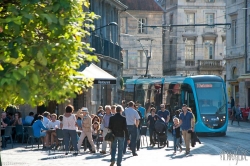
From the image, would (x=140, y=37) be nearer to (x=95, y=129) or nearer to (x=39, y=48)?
(x=95, y=129)

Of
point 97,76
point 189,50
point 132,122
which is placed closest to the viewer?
point 132,122

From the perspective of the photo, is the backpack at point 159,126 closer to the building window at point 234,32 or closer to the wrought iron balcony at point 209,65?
the building window at point 234,32

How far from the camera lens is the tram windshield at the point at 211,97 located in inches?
1442

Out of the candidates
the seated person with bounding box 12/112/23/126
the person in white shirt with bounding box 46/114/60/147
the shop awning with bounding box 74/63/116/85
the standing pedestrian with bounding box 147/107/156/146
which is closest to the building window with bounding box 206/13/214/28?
the shop awning with bounding box 74/63/116/85

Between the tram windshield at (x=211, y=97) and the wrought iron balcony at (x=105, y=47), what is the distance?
8.33 m

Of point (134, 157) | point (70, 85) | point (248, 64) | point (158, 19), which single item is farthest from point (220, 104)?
point (158, 19)

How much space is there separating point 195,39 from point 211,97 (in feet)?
178

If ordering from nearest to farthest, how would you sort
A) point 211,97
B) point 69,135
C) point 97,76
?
point 69,135 → point 97,76 → point 211,97

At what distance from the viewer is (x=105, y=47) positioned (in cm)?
4694

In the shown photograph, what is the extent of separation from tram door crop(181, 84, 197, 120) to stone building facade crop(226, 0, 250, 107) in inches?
990

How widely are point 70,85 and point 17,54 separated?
165cm

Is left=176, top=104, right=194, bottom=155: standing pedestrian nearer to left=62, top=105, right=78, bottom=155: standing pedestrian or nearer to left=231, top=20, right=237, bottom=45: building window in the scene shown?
left=62, top=105, right=78, bottom=155: standing pedestrian

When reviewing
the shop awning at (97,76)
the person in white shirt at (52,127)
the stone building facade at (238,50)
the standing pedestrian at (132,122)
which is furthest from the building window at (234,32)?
the standing pedestrian at (132,122)

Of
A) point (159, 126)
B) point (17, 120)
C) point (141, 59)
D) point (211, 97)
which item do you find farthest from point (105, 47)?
point (141, 59)
